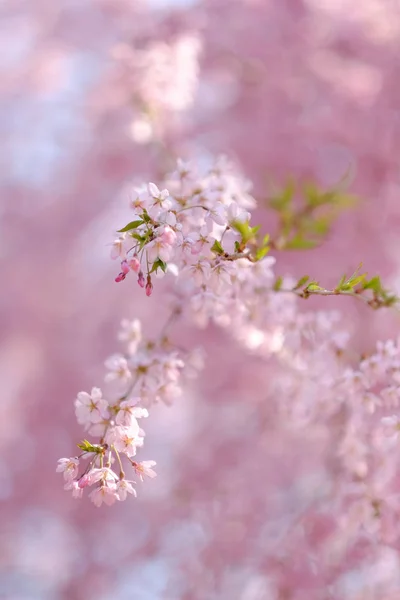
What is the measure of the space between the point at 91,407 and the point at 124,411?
58mm

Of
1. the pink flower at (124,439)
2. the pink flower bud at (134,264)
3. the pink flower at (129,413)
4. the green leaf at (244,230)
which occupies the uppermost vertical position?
the green leaf at (244,230)

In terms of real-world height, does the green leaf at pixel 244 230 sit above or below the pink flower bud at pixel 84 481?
above

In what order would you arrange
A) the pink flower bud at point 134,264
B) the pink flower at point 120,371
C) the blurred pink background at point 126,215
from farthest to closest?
1. the blurred pink background at point 126,215
2. the pink flower at point 120,371
3. the pink flower bud at point 134,264

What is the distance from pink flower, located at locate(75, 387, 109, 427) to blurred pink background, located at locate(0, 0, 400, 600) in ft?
3.13

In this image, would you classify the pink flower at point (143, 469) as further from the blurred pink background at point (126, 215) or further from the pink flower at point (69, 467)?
the blurred pink background at point (126, 215)

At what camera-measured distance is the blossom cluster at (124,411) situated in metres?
0.84

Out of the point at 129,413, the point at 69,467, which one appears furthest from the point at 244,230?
the point at 69,467

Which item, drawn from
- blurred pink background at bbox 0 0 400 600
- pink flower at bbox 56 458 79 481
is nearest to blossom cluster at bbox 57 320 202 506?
pink flower at bbox 56 458 79 481

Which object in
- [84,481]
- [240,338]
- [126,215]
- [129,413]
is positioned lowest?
[84,481]

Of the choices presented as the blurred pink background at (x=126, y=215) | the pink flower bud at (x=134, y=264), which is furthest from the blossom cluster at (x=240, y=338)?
the blurred pink background at (x=126, y=215)

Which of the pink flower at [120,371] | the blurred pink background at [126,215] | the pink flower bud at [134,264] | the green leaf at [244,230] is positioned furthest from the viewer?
the blurred pink background at [126,215]

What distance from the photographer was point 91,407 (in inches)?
36.1

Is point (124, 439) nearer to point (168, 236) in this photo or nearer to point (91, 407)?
point (91, 407)

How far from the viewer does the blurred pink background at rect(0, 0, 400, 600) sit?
2.13m
